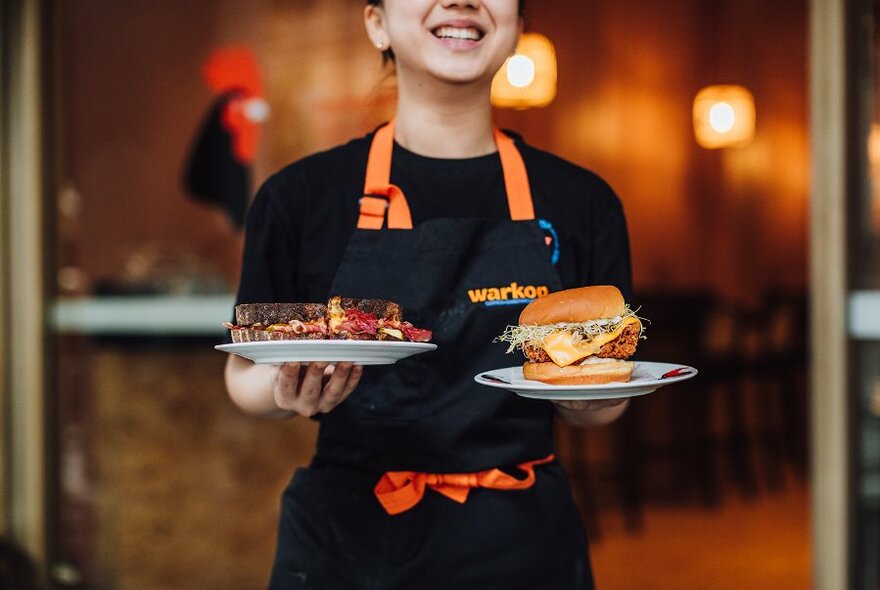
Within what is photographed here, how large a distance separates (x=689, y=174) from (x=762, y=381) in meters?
2.44

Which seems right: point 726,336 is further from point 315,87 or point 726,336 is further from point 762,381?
point 315,87

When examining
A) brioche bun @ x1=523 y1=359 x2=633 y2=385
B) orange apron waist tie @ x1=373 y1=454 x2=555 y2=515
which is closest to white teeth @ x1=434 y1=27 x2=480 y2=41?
brioche bun @ x1=523 y1=359 x2=633 y2=385

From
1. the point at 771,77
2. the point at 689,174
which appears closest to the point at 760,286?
the point at 689,174

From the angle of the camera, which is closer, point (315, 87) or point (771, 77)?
point (315, 87)

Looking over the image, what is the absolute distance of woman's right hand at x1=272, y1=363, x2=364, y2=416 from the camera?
1.25 metres

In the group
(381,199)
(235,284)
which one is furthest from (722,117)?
(381,199)

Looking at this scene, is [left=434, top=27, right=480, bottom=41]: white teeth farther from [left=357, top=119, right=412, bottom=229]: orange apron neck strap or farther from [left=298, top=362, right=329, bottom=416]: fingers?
[left=298, top=362, right=329, bottom=416]: fingers

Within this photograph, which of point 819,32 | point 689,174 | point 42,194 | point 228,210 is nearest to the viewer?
point 819,32

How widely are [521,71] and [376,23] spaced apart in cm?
410

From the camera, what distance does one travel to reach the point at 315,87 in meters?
5.15

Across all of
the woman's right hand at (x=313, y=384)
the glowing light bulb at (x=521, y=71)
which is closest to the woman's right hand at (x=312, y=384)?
the woman's right hand at (x=313, y=384)

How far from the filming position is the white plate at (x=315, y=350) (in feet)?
3.91

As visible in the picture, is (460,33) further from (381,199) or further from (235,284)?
(235,284)

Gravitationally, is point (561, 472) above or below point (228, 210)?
below
